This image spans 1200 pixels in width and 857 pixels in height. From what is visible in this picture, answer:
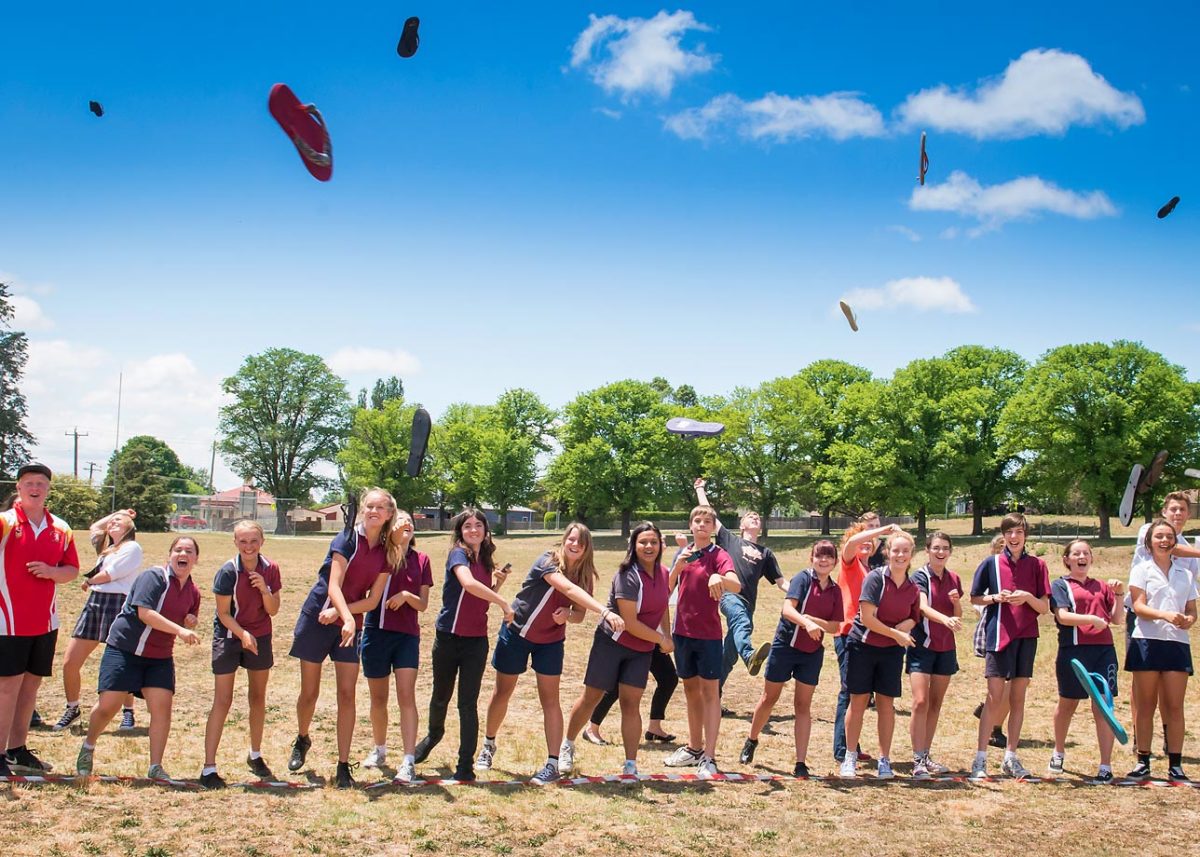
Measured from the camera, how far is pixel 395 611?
21.5 ft

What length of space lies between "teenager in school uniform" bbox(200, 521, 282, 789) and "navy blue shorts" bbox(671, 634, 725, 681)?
296cm

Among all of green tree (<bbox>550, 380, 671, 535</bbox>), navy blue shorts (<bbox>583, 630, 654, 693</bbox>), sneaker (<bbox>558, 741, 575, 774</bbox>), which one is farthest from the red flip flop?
green tree (<bbox>550, 380, 671, 535</bbox>)

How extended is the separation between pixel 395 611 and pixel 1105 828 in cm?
484

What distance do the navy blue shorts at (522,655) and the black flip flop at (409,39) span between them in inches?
167

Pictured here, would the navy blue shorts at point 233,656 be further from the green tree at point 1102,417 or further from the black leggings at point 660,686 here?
the green tree at point 1102,417

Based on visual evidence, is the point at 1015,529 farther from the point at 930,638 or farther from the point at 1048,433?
the point at 1048,433

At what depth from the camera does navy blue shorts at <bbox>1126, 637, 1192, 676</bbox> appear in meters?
7.22

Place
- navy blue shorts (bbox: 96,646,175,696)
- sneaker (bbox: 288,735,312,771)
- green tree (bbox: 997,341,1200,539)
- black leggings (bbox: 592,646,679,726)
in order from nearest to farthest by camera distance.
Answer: navy blue shorts (bbox: 96,646,175,696) → sneaker (bbox: 288,735,312,771) → black leggings (bbox: 592,646,679,726) → green tree (bbox: 997,341,1200,539)

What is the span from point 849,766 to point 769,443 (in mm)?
50408

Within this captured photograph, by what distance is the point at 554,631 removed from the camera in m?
6.73

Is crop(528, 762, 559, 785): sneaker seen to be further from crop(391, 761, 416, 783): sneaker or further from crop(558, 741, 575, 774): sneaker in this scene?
crop(391, 761, 416, 783): sneaker

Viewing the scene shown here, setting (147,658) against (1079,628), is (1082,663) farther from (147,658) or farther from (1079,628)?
(147,658)

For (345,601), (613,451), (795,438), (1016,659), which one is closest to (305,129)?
(345,601)

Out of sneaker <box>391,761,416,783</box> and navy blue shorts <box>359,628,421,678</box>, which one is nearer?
sneaker <box>391,761,416,783</box>
